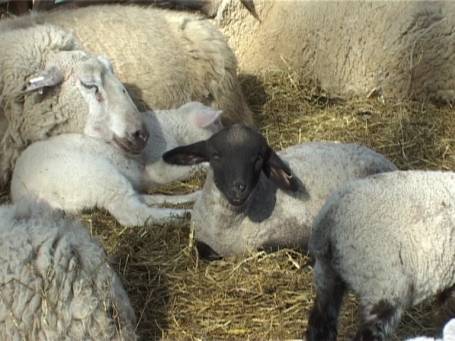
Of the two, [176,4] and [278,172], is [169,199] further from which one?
[176,4]

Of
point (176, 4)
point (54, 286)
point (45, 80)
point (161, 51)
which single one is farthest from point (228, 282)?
point (176, 4)

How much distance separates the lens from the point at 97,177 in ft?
18.7

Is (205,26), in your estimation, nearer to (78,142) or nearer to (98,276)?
(78,142)

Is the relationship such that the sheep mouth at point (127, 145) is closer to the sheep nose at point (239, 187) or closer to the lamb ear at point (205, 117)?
the lamb ear at point (205, 117)

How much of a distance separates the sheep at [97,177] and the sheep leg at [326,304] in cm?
166

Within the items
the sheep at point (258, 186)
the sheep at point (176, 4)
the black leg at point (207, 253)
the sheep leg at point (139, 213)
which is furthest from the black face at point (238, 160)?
the sheep at point (176, 4)

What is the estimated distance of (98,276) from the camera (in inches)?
148

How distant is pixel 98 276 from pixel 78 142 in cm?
→ 230

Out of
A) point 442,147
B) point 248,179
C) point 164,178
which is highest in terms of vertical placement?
point 248,179

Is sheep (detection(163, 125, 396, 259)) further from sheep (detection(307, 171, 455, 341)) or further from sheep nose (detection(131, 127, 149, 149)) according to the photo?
sheep nose (detection(131, 127, 149, 149))

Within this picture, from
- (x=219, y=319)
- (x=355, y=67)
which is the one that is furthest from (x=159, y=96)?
(x=219, y=319)

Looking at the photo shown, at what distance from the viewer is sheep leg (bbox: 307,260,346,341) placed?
3.95 metres

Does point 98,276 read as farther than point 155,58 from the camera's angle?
No

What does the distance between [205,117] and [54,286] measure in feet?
9.66
